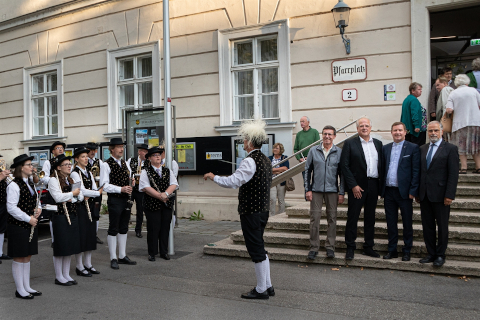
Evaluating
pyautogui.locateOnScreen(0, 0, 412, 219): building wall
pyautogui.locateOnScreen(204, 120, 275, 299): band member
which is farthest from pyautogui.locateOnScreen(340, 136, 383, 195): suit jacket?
pyautogui.locateOnScreen(0, 0, 412, 219): building wall

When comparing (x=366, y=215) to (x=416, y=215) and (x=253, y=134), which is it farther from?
(x=253, y=134)

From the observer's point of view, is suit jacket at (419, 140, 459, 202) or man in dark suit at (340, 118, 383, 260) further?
man in dark suit at (340, 118, 383, 260)

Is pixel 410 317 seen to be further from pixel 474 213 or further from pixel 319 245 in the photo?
pixel 474 213

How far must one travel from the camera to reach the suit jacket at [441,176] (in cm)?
589

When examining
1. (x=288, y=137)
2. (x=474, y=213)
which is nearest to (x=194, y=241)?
(x=288, y=137)

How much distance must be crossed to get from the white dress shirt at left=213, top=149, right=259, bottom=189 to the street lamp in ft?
18.4

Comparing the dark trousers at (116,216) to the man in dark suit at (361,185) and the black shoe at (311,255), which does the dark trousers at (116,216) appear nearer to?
the black shoe at (311,255)

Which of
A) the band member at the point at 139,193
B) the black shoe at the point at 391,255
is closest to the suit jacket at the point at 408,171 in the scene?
the black shoe at the point at 391,255

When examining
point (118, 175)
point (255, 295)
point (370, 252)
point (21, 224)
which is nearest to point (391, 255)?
point (370, 252)

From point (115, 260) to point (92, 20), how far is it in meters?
9.00

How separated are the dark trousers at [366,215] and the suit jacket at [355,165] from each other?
86 millimetres

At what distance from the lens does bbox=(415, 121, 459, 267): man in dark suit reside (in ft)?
A: 19.4

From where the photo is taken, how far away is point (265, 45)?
11.1 m

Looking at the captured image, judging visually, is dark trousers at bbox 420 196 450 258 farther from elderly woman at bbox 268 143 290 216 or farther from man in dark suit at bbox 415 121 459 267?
elderly woman at bbox 268 143 290 216
